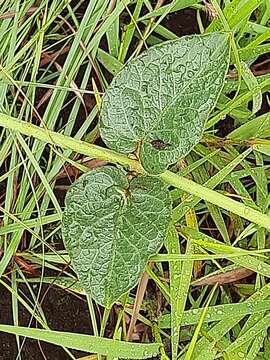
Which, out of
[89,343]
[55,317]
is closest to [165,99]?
[89,343]

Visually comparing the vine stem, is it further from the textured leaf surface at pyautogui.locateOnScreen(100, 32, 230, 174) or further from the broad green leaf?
the broad green leaf

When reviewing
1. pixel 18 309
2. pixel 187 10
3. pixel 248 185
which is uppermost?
pixel 187 10

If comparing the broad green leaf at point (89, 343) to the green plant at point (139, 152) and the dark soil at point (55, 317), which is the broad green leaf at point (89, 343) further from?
the dark soil at point (55, 317)

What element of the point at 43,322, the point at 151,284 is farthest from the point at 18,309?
the point at 151,284

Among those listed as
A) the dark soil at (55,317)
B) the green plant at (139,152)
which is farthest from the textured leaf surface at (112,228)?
the dark soil at (55,317)

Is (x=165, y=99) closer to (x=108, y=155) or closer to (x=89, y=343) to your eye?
(x=108, y=155)

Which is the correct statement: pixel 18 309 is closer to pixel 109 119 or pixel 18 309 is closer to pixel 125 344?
pixel 125 344

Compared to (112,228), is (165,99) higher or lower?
higher
